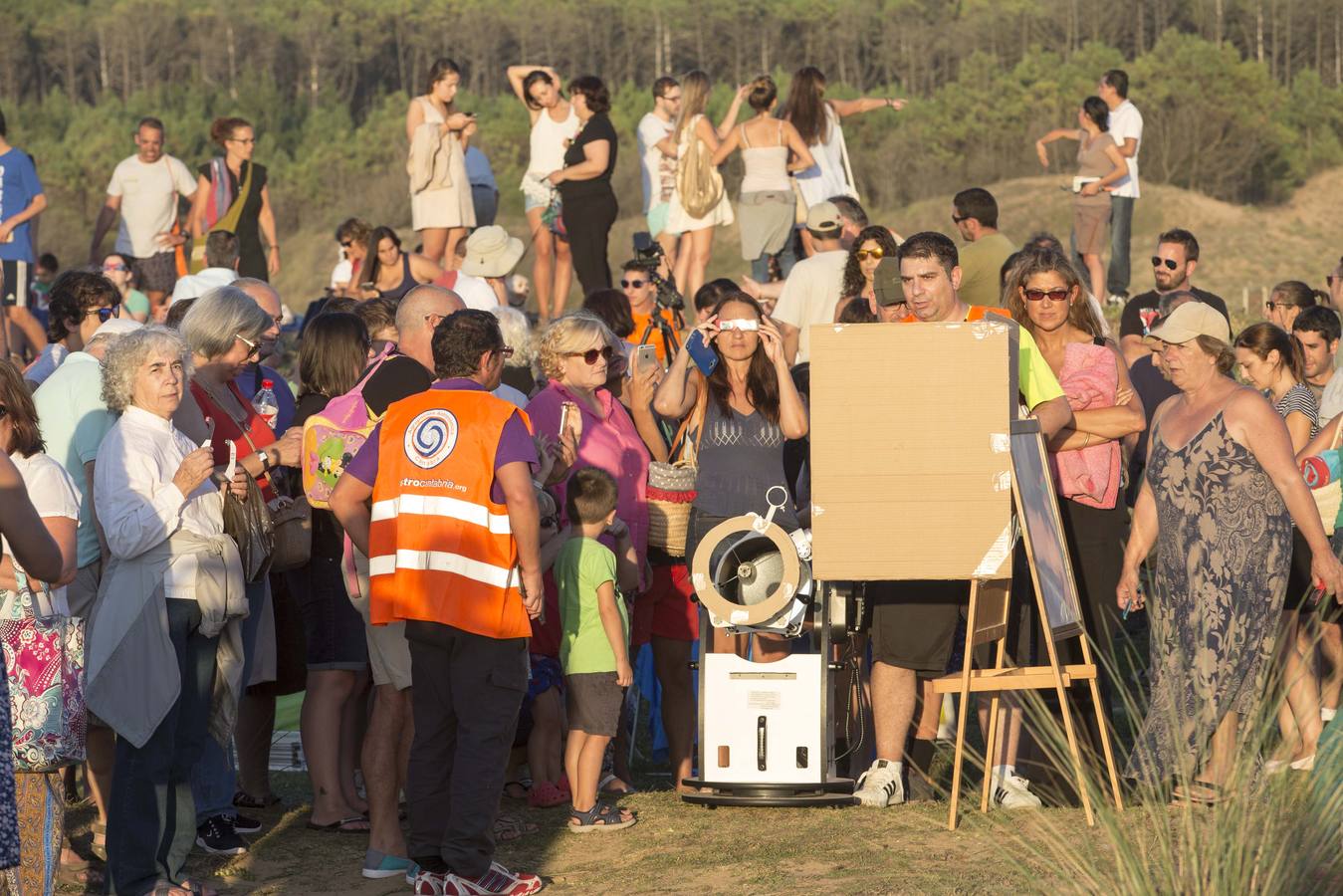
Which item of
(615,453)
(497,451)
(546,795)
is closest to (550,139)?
(615,453)

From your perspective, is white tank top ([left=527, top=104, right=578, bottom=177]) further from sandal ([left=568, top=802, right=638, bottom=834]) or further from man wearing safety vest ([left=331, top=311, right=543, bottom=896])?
man wearing safety vest ([left=331, top=311, right=543, bottom=896])

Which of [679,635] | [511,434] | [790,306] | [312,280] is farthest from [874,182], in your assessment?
[511,434]

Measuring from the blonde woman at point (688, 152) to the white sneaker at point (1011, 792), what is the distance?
6.73 meters

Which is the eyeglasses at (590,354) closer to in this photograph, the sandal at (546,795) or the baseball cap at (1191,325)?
the sandal at (546,795)

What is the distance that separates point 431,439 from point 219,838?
6.33 ft

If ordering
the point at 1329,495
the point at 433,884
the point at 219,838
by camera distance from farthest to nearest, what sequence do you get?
the point at 1329,495 → the point at 219,838 → the point at 433,884

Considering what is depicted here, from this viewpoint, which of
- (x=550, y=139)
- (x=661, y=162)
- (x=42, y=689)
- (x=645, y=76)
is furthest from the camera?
(x=645, y=76)

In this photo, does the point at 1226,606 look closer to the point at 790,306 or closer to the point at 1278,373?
the point at 1278,373

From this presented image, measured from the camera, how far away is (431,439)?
17.7 ft

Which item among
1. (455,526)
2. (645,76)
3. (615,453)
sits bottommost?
(455,526)

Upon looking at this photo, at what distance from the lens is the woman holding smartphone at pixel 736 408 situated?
6816mm

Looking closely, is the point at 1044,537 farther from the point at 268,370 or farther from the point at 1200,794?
the point at 268,370

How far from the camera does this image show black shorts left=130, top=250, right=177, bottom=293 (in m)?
13.8

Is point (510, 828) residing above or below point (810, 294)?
below
